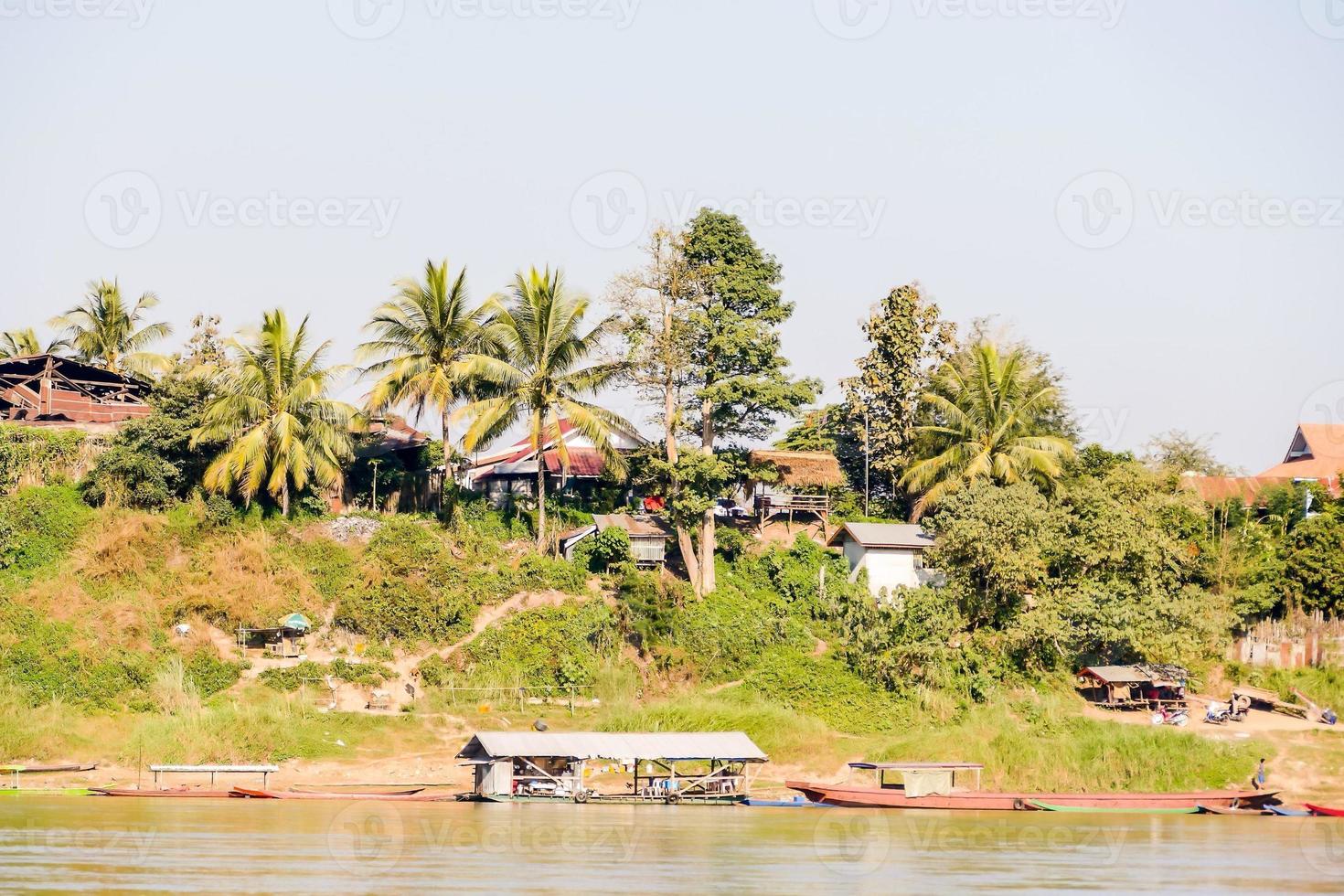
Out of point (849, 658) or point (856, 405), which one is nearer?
point (849, 658)

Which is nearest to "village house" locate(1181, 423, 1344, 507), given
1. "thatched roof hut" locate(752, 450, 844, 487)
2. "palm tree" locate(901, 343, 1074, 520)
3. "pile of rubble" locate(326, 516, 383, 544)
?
"palm tree" locate(901, 343, 1074, 520)

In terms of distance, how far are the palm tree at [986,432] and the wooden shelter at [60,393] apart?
2286 centimetres

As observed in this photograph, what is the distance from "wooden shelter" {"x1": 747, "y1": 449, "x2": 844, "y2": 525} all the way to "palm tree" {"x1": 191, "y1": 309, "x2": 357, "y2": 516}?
12.1m

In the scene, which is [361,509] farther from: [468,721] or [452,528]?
[468,721]

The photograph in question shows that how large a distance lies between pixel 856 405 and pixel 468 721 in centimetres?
1695

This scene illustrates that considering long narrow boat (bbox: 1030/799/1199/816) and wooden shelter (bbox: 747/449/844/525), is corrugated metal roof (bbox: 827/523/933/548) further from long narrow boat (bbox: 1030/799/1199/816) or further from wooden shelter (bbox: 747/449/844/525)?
long narrow boat (bbox: 1030/799/1199/816)

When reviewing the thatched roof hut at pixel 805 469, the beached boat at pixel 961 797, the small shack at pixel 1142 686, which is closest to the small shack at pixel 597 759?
the beached boat at pixel 961 797

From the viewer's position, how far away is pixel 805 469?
4816 centimetres

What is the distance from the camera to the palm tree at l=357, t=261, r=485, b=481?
145 feet

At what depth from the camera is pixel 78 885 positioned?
2508 centimetres

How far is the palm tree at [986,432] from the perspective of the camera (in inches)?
1778

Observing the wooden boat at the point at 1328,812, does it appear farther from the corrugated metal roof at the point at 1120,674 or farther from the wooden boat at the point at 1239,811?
the corrugated metal roof at the point at 1120,674

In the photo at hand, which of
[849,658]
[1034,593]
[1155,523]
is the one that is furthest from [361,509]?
→ [1155,523]

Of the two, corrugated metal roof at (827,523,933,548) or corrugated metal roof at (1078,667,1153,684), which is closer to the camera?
corrugated metal roof at (1078,667,1153,684)
